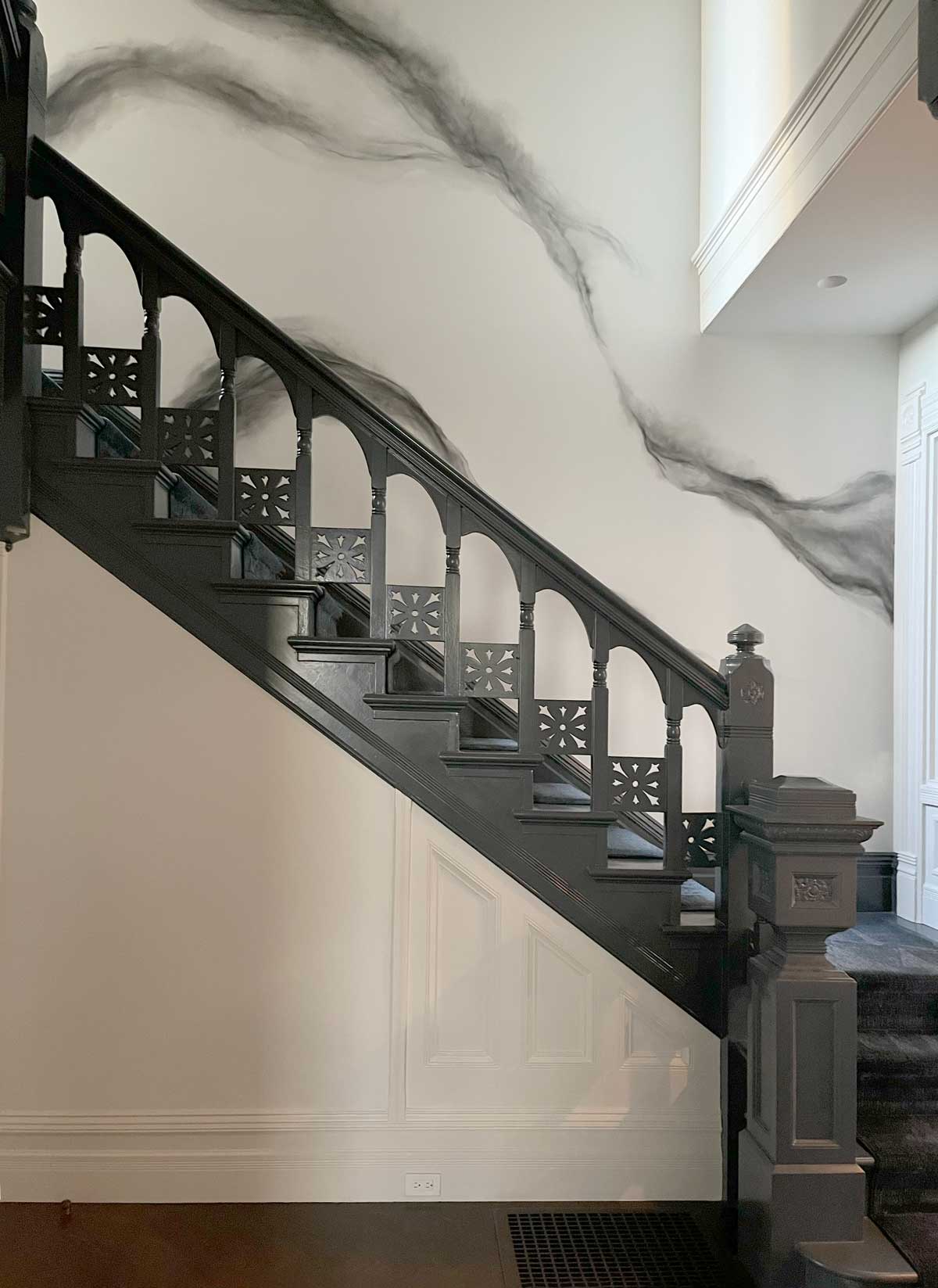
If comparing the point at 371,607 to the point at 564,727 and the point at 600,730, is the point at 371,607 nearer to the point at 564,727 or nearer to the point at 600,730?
the point at 564,727

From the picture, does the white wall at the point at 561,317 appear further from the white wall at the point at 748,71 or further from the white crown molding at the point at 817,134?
the white crown molding at the point at 817,134

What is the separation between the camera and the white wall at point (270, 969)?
10.3 ft

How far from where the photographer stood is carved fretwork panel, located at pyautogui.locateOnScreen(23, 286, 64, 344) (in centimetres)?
312

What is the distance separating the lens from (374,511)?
125 inches

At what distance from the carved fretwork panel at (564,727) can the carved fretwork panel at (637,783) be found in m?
0.12

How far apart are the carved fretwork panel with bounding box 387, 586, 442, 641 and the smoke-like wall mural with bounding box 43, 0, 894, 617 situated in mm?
1458

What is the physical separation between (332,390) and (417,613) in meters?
0.76

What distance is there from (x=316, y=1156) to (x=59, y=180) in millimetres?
3202

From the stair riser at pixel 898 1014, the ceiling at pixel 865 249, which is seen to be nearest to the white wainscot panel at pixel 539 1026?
the stair riser at pixel 898 1014

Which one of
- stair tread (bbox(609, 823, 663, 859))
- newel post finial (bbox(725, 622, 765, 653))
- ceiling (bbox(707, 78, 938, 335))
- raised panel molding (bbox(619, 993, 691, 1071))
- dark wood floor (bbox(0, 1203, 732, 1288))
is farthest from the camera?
stair tread (bbox(609, 823, 663, 859))

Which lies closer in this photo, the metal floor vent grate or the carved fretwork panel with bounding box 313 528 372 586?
the metal floor vent grate

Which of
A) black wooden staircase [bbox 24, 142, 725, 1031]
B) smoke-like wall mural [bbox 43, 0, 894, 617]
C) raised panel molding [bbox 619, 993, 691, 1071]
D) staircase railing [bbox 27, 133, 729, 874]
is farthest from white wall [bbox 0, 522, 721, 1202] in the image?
smoke-like wall mural [bbox 43, 0, 894, 617]

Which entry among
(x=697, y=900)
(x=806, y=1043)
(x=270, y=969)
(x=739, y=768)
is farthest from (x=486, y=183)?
(x=806, y=1043)

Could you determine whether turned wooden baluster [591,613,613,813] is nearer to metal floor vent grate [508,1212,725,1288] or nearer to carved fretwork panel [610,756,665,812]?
carved fretwork panel [610,756,665,812]
